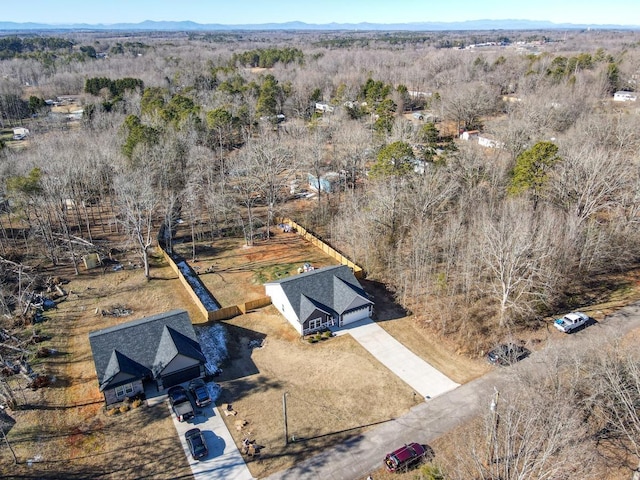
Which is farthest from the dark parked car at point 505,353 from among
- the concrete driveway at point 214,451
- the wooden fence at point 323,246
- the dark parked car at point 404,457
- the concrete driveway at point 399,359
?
the concrete driveway at point 214,451

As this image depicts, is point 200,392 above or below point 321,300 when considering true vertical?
below

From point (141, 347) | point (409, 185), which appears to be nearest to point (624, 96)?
point (409, 185)

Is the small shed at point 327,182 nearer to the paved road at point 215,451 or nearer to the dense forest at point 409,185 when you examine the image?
the dense forest at point 409,185

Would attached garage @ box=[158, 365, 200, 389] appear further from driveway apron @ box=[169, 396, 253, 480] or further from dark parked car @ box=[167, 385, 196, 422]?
driveway apron @ box=[169, 396, 253, 480]

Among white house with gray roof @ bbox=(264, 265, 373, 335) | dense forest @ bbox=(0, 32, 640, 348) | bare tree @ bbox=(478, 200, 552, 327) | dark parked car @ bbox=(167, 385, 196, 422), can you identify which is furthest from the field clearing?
bare tree @ bbox=(478, 200, 552, 327)

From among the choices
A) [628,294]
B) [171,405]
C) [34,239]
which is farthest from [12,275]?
[628,294]

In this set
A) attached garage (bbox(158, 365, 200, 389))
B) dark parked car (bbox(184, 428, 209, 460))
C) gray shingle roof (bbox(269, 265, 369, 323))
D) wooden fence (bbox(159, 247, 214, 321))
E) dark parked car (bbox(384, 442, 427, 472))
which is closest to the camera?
dark parked car (bbox(384, 442, 427, 472))

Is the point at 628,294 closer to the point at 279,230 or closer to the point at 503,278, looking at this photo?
the point at 503,278

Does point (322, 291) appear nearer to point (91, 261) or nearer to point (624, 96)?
point (91, 261)
